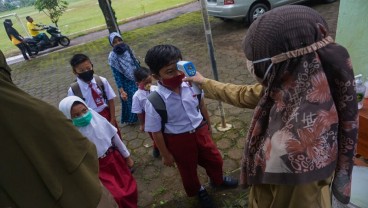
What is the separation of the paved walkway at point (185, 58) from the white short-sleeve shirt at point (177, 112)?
916 millimetres

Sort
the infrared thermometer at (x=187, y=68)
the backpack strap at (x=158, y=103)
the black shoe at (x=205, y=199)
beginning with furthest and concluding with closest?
the black shoe at (x=205, y=199)
the backpack strap at (x=158, y=103)
the infrared thermometer at (x=187, y=68)

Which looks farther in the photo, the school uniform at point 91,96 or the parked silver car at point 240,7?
the parked silver car at point 240,7

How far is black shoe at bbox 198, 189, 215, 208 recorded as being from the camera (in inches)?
101

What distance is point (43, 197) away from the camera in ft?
3.80

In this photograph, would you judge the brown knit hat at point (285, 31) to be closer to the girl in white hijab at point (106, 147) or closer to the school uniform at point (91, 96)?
the girl in white hijab at point (106, 147)

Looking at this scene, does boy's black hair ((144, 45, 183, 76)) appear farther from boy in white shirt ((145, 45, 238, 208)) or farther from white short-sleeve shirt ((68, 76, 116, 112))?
white short-sleeve shirt ((68, 76, 116, 112))

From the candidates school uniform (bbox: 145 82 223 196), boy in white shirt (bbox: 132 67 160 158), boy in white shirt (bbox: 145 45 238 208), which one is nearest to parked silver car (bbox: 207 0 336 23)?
boy in white shirt (bbox: 132 67 160 158)

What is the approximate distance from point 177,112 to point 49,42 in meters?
10.8

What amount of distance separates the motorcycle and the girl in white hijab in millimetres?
10146

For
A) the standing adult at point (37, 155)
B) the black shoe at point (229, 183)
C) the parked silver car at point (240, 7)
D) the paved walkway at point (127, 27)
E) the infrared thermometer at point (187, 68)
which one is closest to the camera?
the standing adult at point (37, 155)

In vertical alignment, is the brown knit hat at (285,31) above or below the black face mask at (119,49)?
above

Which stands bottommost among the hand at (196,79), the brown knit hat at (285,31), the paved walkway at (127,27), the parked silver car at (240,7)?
the paved walkway at (127,27)

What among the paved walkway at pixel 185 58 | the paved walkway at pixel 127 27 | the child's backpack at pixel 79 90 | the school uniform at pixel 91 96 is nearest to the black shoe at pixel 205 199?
the paved walkway at pixel 185 58

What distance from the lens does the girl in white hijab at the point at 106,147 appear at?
2203mm
